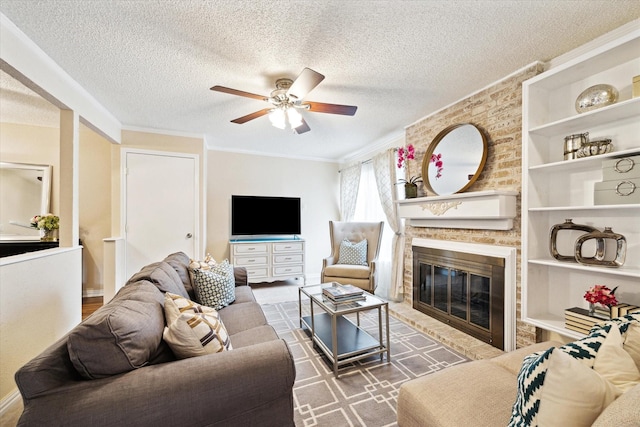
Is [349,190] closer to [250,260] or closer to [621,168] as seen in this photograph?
[250,260]

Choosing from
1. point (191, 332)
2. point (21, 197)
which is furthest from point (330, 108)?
Result: point (21, 197)

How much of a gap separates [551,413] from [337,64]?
2.31 metres

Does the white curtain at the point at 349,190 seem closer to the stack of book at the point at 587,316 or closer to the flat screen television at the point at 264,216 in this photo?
the flat screen television at the point at 264,216

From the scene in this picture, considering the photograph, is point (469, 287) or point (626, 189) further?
point (469, 287)

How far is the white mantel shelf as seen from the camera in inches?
87.1

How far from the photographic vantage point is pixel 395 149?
374cm

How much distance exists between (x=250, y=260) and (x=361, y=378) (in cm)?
295

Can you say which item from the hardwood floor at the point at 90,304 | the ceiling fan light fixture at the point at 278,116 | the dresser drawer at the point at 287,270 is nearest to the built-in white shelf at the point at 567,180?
the ceiling fan light fixture at the point at 278,116

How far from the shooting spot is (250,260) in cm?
446

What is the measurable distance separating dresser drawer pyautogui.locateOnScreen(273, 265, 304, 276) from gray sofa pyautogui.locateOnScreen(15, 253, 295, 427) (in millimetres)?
3326

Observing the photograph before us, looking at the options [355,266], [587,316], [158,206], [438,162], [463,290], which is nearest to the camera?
[587,316]

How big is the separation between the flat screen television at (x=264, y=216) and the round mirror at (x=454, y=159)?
2.63 m

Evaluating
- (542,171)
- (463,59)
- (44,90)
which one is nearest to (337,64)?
(463,59)

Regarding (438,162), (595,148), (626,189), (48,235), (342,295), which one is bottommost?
(342,295)
